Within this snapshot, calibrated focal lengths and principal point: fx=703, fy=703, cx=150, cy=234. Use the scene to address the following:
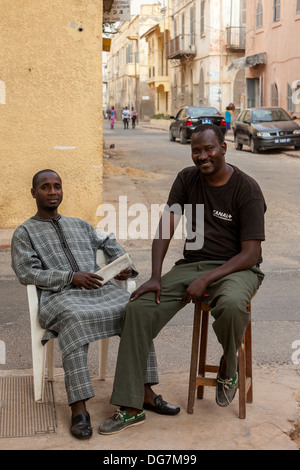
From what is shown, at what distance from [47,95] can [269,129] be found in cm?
1357

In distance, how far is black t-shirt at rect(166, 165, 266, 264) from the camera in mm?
3750

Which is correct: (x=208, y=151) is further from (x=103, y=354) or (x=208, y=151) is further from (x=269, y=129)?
(x=269, y=129)

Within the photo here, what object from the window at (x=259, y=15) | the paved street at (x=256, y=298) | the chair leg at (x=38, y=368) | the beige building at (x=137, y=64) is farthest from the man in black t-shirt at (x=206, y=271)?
the beige building at (x=137, y=64)

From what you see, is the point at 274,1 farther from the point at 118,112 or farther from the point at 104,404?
the point at 118,112

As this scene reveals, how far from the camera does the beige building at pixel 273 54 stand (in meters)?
26.2

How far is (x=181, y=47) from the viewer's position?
44250mm

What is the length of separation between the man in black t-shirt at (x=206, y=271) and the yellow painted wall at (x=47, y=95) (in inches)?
196

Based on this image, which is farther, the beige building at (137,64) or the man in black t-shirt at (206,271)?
the beige building at (137,64)

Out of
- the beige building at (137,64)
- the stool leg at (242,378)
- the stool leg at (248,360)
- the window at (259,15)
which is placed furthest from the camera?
the beige building at (137,64)

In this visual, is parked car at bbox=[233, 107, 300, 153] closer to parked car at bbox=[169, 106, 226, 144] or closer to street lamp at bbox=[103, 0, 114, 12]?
parked car at bbox=[169, 106, 226, 144]

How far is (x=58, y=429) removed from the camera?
3580 mm

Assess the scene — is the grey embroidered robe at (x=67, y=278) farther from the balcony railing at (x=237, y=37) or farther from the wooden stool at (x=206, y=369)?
the balcony railing at (x=237, y=37)

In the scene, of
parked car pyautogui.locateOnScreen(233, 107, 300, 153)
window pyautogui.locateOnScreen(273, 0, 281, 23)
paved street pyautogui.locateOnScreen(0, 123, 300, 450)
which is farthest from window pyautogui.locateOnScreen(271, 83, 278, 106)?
paved street pyautogui.locateOnScreen(0, 123, 300, 450)
